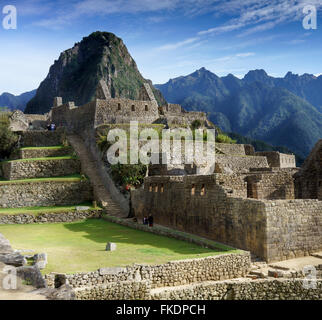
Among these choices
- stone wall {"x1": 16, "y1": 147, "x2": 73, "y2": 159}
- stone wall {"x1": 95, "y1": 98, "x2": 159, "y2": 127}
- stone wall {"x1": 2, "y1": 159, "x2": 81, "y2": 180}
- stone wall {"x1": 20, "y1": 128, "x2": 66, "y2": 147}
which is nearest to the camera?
stone wall {"x1": 2, "y1": 159, "x2": 81, "y2": 180}

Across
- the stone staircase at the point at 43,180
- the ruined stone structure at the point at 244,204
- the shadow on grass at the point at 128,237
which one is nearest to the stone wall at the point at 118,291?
the shadow on grass at the point at 128,237

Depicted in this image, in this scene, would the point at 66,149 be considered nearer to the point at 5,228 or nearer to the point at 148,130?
the point at 148,130

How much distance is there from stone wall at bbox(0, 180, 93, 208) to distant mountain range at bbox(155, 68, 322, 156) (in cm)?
6647

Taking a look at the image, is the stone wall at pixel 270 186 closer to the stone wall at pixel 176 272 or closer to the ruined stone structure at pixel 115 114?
the stone wall at pixel 176 272

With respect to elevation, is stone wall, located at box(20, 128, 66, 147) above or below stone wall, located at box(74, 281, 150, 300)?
above

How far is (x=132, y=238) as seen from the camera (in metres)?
19.0

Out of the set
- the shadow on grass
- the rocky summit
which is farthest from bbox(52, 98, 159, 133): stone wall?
the rocky summit

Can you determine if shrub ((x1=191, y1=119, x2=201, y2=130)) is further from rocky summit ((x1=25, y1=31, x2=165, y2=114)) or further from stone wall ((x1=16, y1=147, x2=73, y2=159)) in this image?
rocky summit ((x1=25, y1=31, x2=165, y2=114))

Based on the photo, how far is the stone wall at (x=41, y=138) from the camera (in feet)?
117

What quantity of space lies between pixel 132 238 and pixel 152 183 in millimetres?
5450

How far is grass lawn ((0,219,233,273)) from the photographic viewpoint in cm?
1374
